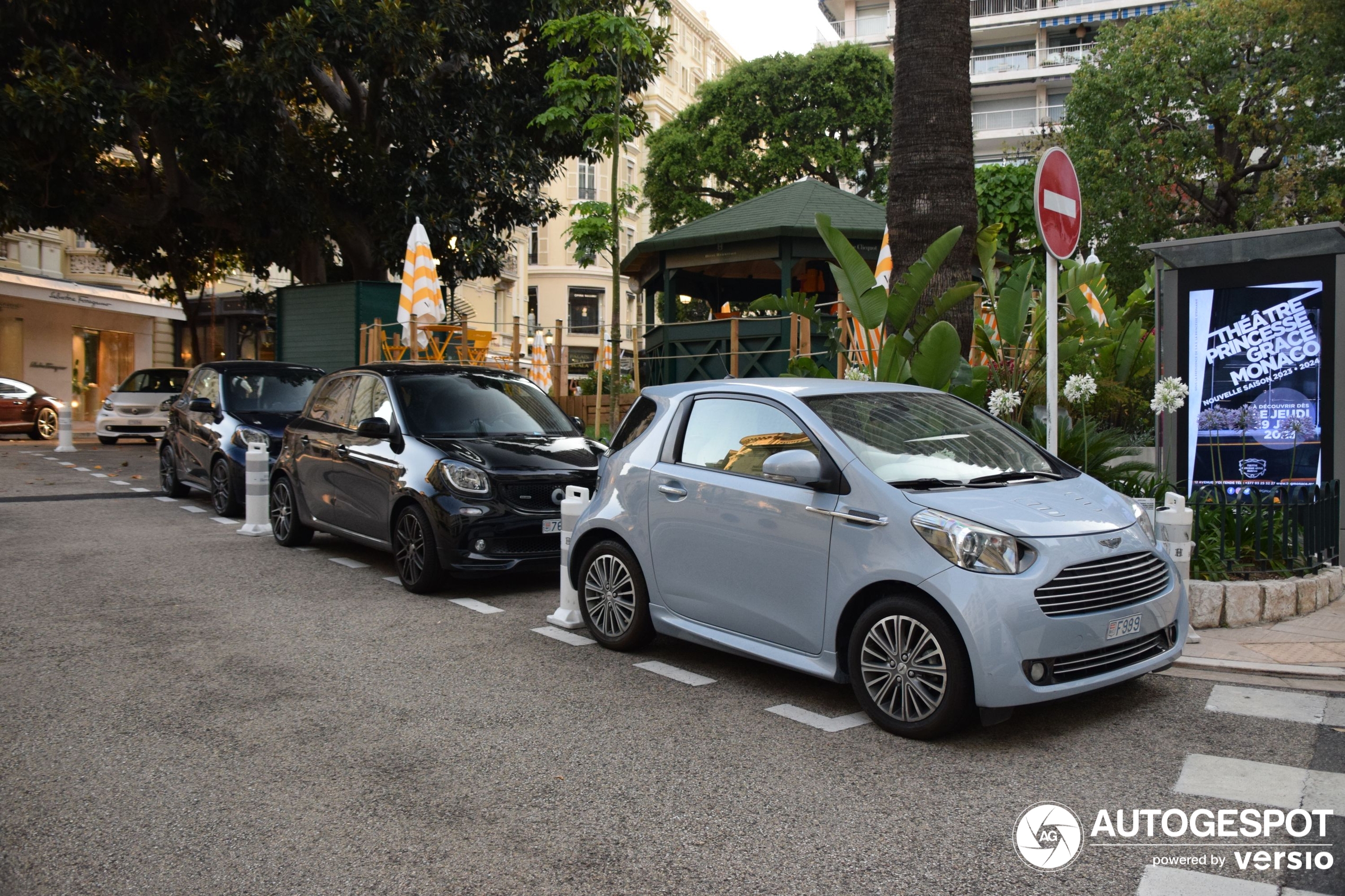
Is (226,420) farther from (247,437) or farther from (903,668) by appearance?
(903,668)

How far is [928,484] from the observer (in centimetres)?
516

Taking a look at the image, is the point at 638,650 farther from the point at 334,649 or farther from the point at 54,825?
the point at 54,825

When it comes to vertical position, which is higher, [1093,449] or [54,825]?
[1093,449]

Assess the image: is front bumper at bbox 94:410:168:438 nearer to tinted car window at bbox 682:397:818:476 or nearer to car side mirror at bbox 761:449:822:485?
tinted car window at bbox 682:397:818:476

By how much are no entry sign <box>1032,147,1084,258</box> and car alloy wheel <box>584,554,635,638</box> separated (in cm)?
323

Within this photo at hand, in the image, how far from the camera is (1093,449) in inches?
328

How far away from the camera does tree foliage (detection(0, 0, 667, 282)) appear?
18.4 meters

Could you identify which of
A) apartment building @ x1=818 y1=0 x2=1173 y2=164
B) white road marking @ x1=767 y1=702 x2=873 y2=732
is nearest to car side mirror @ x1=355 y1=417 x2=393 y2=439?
white road marking @ x1=767 y1=702 x2=873 y2=732

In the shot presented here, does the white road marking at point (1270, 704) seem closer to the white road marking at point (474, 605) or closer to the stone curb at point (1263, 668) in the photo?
the stone curb at point (1263, 668)

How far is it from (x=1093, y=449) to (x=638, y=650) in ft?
13.3

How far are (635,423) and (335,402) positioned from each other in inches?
170

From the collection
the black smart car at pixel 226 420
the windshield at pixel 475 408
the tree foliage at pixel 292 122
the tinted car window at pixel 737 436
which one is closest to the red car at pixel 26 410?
the tree foliage at pixel 292 122

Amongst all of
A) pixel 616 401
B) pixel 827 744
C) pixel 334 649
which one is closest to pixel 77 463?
pixel 616 401

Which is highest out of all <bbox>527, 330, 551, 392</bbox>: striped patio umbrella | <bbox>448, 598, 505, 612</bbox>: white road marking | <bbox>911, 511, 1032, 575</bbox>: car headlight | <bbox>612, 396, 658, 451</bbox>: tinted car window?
<bbox>527, 330, 551, 392</bbox>: striped patio umbrella
